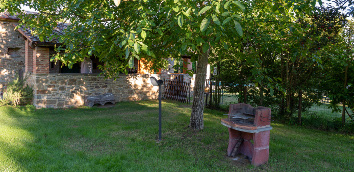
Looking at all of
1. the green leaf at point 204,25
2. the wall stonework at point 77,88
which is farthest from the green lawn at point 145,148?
the wall stonework at point 77,88

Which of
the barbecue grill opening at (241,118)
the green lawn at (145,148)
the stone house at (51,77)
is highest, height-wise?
the stone house at (51,77)

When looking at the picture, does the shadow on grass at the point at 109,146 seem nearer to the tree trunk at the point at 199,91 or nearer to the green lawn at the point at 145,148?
the green lawn at the point at 145,148

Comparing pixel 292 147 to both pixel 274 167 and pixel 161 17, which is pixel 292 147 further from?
pixel 161 17

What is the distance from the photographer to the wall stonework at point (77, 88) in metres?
10.4

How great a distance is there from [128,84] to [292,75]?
8.34 metres

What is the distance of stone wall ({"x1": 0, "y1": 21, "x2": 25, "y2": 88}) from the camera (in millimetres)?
12930

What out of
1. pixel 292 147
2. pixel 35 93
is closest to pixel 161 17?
pixel 292 147

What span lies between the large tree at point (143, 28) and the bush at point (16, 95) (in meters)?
5.58

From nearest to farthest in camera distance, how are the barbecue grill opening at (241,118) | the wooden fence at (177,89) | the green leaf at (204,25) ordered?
the green leaf at (204,25), the barbecue grill opening at (241,118), the wooden fence at (177,89)

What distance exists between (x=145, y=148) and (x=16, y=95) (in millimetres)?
8079

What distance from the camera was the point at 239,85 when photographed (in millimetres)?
8875

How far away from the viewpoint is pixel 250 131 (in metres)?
3.98

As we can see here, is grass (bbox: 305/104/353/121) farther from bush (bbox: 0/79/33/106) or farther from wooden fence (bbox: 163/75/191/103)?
bush (bbox: 0/79/33/106)

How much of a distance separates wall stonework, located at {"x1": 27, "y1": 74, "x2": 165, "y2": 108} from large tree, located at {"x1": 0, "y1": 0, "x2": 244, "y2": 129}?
5052 millimetres
